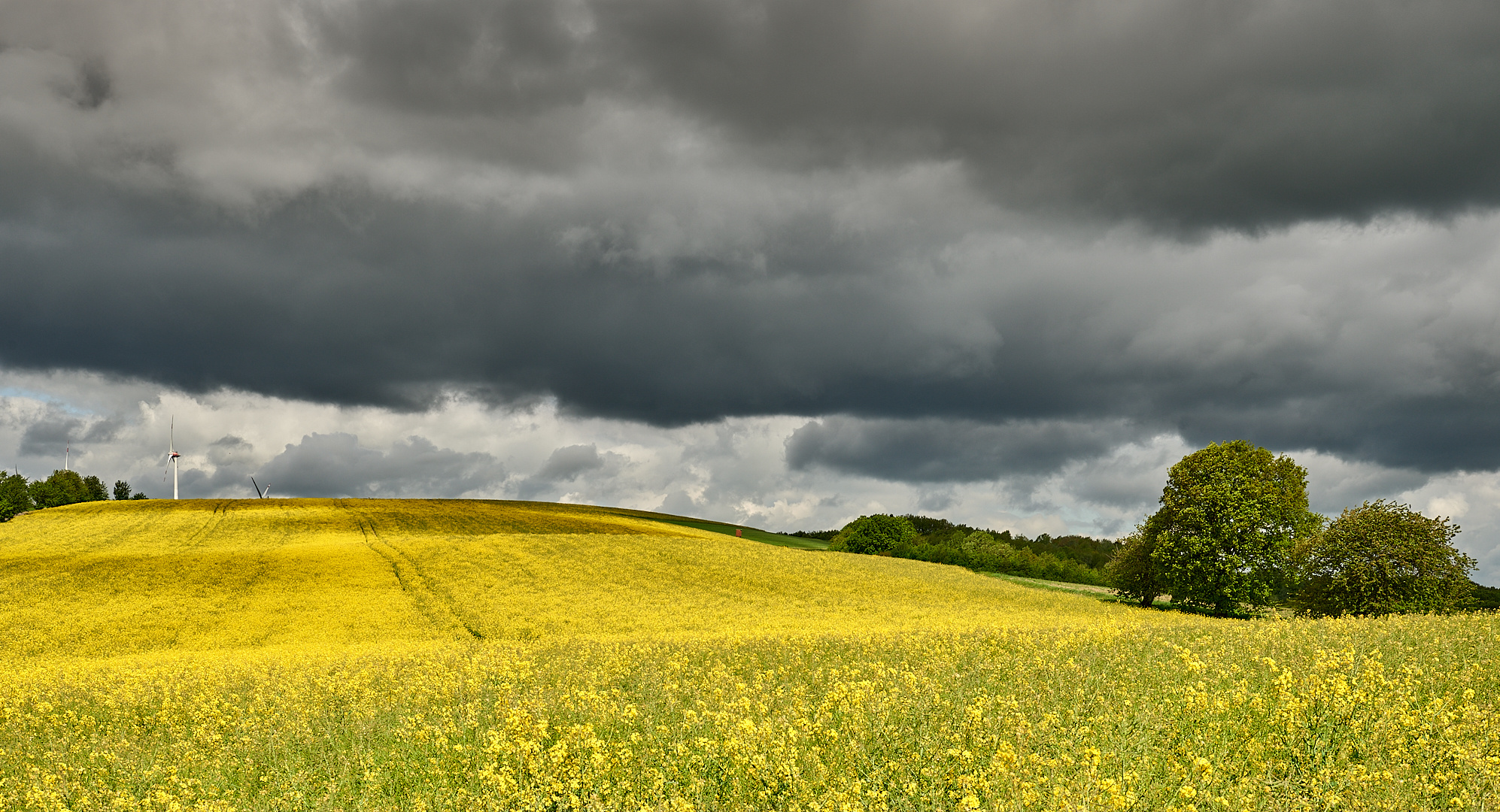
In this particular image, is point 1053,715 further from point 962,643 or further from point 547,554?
point 547,554

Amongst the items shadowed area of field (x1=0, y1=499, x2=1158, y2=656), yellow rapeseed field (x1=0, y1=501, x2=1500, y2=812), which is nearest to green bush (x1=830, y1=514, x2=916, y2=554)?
shadowed area of field (x1=0, y1=499, x2=1158, y2=656)

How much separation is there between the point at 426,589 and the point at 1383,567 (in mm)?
47406

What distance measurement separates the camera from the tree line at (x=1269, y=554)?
37719 millimetres

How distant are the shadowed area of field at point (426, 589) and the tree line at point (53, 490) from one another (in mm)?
89321

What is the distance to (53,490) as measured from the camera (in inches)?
5576

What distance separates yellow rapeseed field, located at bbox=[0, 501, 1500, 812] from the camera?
20.9ft

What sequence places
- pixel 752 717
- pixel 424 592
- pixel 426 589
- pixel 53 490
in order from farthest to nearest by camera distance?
pixel 53 490 → pixel 426 589 → pixel 424 592 → pixel 752 717

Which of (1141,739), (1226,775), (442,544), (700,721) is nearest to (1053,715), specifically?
(1141,739)

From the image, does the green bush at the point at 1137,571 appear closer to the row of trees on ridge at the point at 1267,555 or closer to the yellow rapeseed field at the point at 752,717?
the row of trees on ridge at the point at 1267,555

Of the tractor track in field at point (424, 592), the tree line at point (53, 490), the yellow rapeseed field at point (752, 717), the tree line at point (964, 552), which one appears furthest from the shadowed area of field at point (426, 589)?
the tree line at point (53, 490)

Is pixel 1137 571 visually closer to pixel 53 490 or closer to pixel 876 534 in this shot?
pixel 876 534

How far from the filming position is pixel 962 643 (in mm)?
16172

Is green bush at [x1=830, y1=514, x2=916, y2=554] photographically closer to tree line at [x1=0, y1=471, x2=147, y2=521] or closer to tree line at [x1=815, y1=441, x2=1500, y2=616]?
tree line at [x1=815, y1=441, x2=1500, y2=616]

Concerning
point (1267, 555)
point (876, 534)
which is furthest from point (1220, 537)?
point (876, 534)
